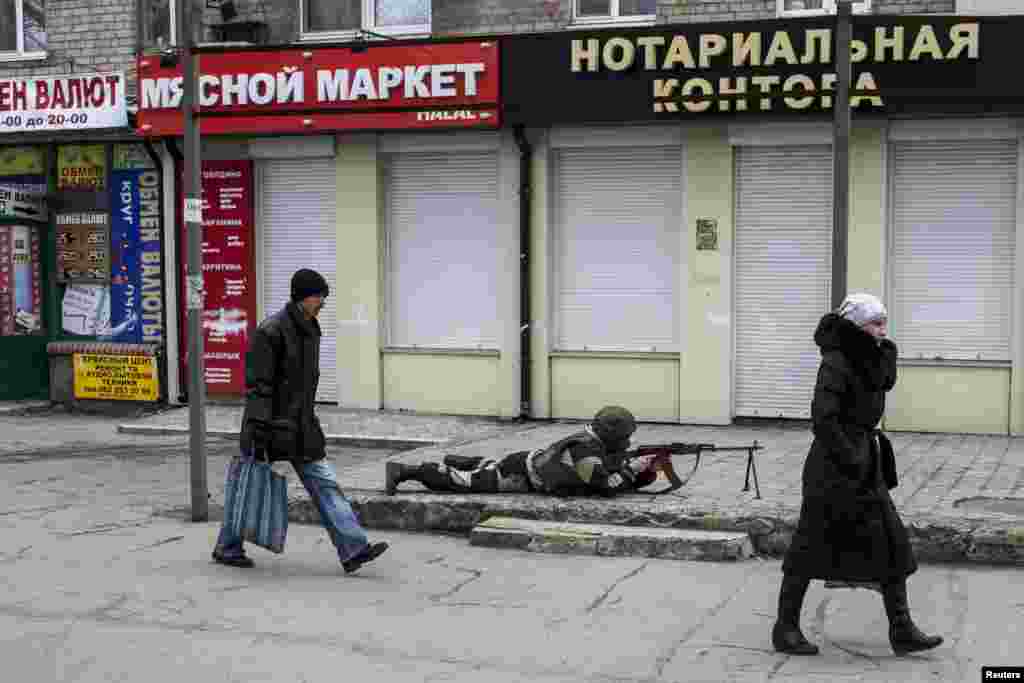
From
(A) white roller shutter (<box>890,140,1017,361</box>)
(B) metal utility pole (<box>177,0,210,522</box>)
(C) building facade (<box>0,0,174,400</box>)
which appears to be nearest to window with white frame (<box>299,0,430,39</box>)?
(C) building facade (<box>0,0,174,400</box>)

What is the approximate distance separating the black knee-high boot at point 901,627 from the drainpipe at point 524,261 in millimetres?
8899

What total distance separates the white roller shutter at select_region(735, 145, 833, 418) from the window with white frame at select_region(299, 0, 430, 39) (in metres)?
4.11

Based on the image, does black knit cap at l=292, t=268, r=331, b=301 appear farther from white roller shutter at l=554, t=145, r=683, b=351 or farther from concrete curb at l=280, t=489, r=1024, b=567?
white roller shutter at l=554, t=145, r=683, b=351

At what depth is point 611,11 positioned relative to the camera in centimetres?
1537

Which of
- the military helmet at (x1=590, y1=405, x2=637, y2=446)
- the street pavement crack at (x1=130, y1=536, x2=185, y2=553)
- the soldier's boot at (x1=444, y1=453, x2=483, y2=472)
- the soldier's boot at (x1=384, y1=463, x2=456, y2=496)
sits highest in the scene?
the military helmet at (x1=590, y1=405, x2=637, y2=446)

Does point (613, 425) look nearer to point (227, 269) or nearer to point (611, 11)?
point (611, 11)

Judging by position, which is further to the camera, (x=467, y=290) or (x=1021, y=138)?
(x=467, y=290)

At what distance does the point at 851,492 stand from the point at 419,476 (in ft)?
14.2

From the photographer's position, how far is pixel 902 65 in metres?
13.5

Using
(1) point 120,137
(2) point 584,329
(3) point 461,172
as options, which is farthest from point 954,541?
(1) point 120,137

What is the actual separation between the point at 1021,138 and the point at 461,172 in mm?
5797

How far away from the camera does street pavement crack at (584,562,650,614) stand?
25.7ft

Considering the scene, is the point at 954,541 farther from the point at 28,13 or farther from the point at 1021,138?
the point at 28,13

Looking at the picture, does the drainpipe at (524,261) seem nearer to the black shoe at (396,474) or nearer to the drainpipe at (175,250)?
the drainpipe at (175,250)
